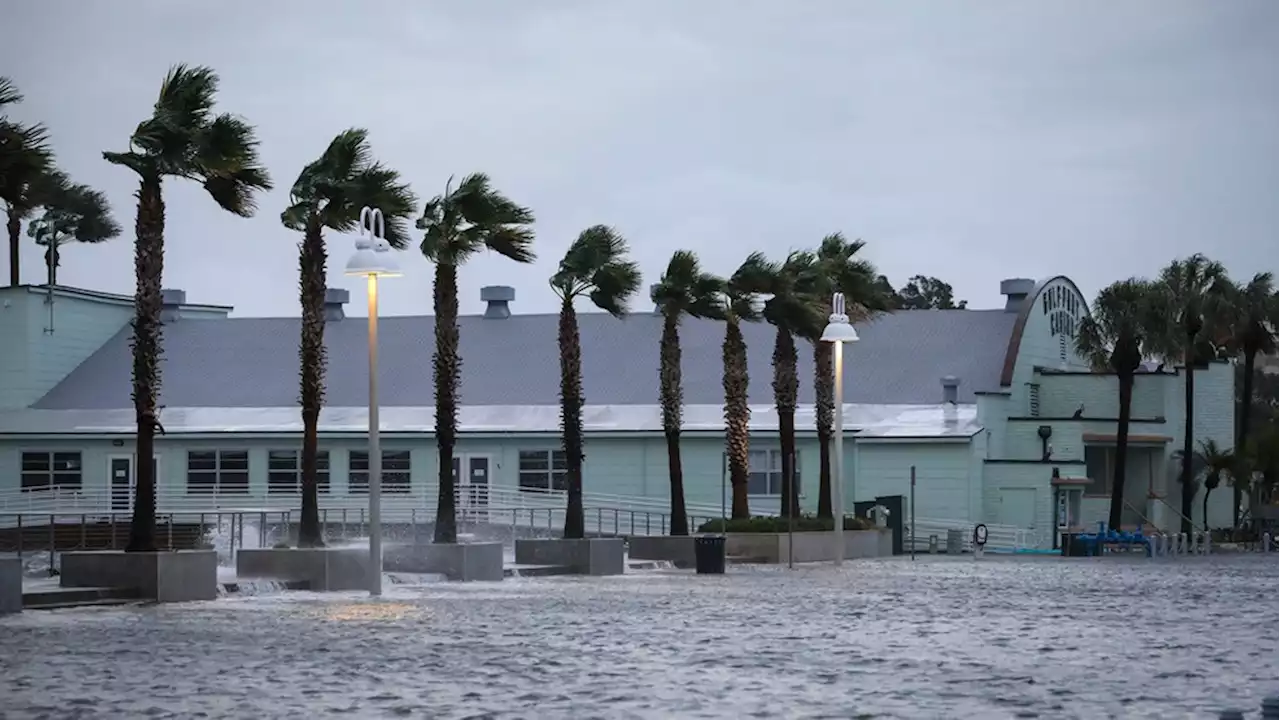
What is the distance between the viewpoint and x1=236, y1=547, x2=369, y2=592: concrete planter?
34188mm

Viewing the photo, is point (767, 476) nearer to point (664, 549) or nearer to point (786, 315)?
point (786, 315)

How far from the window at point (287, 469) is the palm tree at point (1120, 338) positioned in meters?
25.5

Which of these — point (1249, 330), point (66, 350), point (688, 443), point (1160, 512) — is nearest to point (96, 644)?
point (688, 443)

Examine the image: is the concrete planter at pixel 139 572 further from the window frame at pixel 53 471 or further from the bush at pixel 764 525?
the window frame at pixel 53 471

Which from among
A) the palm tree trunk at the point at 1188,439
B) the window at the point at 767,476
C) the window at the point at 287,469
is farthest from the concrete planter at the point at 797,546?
the window at the point at 287,469

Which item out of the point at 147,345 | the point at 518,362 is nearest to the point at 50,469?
the point at 518,362

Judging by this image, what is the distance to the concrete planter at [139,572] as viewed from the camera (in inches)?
1156

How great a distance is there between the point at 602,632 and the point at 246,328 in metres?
57.3

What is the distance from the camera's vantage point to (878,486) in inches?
2685

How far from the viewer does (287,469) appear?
224ft

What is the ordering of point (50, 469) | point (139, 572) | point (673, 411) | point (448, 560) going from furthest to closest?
1. point (50, 469)
2. point (673, 411)
3. point (448, 560)
4. point (139, 572)

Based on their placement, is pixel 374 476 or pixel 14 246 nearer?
pixel 374 476

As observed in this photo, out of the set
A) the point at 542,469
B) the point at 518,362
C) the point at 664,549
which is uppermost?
the point at 518,362

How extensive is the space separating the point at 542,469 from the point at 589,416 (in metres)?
3.03
